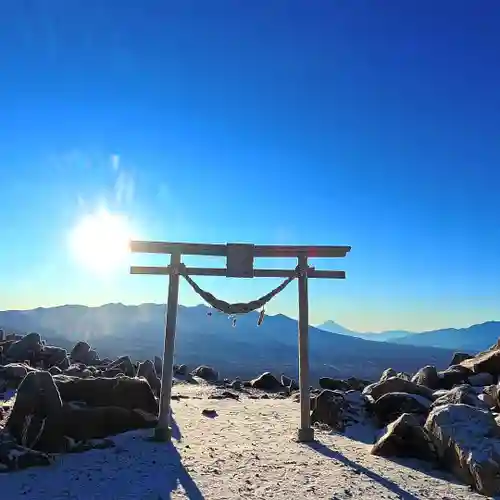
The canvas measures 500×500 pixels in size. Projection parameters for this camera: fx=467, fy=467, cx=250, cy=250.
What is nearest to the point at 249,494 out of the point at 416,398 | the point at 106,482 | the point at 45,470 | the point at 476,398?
the point at 106,482

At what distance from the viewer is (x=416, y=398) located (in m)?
11.6

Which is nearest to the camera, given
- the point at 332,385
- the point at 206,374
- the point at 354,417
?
the point at 354,417

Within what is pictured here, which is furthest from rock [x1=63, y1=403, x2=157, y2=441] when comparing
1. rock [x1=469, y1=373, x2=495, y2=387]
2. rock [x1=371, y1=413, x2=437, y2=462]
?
rock [x1=469, y1=373, x2=495, y2=387]

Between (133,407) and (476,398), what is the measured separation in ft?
27.2

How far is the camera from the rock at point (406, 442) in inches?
363

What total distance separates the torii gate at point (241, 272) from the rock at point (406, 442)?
5.62 feet

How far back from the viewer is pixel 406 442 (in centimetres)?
946

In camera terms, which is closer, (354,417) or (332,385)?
(354,417)

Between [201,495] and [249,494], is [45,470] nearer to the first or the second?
[201,495]

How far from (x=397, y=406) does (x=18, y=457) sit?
27.7 feet

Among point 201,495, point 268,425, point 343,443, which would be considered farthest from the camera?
point 268,425

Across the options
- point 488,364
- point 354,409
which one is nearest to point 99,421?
point 354,409

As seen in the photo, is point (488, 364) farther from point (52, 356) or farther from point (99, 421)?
point (52, 356)

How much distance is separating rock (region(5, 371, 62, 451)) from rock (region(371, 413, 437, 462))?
6.47 meters
